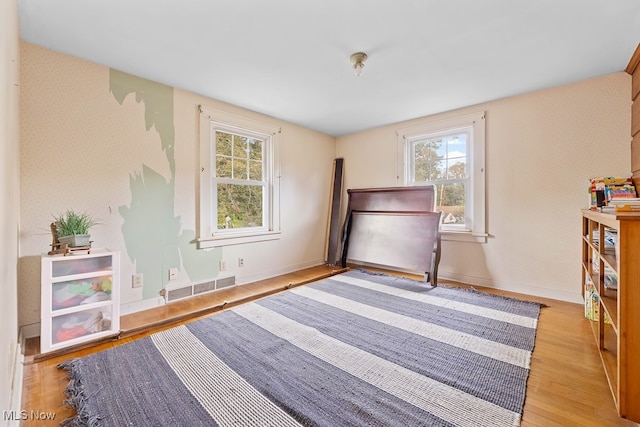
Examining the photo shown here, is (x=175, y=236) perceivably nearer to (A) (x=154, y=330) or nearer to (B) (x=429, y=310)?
(A) (x=154, y=330)

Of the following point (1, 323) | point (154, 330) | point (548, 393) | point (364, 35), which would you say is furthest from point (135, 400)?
point (364, 35)

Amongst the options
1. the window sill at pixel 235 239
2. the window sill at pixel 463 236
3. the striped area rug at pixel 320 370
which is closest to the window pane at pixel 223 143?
the window sill at pixel 235 239

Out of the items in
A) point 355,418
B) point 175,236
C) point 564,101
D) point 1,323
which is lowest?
point 355,418

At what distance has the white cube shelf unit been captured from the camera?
1722 millimetres

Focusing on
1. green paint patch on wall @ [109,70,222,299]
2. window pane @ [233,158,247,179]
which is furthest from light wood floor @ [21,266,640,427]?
window pane @ [233,158,247,179]

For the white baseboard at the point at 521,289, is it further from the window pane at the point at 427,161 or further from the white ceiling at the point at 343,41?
the white ceiling at the point at 343,41

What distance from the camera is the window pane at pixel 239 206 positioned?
3164mm

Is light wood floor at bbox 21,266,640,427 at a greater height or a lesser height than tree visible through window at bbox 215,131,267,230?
lesser

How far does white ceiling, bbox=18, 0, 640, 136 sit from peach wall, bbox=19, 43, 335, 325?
0.21 metres

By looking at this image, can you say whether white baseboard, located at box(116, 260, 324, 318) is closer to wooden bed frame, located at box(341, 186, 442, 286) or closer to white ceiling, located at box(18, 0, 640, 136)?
wooden bed frame, located at box(341, 186, 442, 286)

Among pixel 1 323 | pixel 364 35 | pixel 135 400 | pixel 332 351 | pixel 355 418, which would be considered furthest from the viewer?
pixel 364 35

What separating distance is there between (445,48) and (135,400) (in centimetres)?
300

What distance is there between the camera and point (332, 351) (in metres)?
1.79

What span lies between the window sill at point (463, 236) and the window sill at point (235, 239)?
7.34 ft
